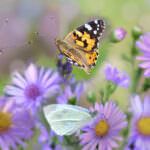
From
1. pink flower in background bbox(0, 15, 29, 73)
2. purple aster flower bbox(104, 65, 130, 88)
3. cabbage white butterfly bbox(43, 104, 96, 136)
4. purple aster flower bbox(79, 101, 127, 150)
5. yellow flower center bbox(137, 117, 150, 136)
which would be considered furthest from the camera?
pink flower in background bbox(0, 15, 29, 73)

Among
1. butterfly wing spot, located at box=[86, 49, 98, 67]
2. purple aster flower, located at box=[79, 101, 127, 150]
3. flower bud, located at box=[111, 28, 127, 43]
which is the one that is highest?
flower bud, located at box=[111, 28, 127, 43]

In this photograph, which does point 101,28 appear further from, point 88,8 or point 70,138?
point 88,8

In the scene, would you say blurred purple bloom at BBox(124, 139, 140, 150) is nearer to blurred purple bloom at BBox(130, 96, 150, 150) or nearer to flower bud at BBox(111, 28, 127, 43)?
blurred purple bloom at BBox(130, 96, 150, 150)

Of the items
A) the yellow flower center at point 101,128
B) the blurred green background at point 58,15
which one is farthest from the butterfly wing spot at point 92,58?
the blurred green background at point 58,15

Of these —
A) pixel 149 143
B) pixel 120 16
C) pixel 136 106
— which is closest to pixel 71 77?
pixel 136 106

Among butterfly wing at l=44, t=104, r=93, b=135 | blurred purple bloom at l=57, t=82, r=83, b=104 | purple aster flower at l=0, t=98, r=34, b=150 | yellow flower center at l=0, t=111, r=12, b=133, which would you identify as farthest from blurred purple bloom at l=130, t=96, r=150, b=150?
yellow flower center at l=0, t=111, r=12, b=133

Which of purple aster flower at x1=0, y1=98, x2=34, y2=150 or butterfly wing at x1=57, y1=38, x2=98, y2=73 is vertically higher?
butterfly wing at x1=57, y1=38, x2=98, y2=73

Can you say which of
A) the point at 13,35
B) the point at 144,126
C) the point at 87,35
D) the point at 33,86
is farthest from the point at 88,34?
the point at 13,35

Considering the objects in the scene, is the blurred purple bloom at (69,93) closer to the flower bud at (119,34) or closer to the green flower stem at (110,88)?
the green flower stem at (110,88)

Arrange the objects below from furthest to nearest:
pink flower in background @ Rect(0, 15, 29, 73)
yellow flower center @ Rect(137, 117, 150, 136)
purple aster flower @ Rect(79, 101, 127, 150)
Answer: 1. pink flower in background @ Rect(0, 15, 29, 73)
2. yellow flower center @ Rect(137, 117, 150, 136)
3. purple aster flower @ Rect(79, 101, 127, 150)

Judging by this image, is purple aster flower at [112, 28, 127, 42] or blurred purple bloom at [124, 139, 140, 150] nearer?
blurred purple bloom at [124, 139, 140, 150]
